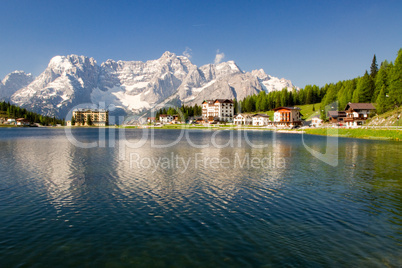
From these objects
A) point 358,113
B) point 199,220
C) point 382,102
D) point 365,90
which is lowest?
point 199,220

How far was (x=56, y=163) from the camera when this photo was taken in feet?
140

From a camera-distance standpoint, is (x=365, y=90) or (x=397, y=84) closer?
(x=397, y=84)

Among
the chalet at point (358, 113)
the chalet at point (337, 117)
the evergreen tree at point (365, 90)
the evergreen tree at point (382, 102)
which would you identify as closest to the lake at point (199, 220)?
the evergreen tree at point (382, 102)

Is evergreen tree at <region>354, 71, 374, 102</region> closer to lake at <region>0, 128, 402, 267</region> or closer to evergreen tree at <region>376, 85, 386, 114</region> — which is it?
evergreen tree at <region>376, 85, 386, 114</region>

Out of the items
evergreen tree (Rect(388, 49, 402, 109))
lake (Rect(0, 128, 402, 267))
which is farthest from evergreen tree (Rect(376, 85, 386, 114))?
lake (Rect(0, 128, 402, 267))

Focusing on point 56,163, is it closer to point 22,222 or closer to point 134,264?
point 22,222

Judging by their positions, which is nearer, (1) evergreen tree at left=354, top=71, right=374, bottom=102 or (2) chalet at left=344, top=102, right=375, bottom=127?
(2) chalet at left=344, top=102, right=375, bottom=127

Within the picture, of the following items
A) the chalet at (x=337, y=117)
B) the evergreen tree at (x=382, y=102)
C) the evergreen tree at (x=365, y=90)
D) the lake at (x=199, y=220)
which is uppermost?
the evergreen tree at (x=365, y=90)

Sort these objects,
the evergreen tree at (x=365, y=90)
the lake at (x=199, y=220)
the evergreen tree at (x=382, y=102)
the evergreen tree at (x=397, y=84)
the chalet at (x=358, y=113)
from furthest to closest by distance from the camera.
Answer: the evergreen tree at (x=365, y=90)
the chalet at (x=358, y=113)
the evergreen tree at (x=382, y=102)
the evergreen tree at (x=397, y=84)
the lake at (x=199, y=220)

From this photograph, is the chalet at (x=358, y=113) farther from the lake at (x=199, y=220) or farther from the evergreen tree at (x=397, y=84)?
the lake at (x=199, y=220)

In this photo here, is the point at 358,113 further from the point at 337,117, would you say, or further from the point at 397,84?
the point at 397,84

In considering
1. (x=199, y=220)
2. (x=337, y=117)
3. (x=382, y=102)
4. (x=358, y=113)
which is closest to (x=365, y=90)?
(x=337, y=117)

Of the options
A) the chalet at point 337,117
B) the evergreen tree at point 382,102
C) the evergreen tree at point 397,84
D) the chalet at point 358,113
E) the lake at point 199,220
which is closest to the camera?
the lake at point 199,220

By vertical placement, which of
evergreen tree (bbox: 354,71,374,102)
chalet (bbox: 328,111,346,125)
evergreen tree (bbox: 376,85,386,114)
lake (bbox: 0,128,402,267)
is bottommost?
lake (bbox: 0,128,402,267)
